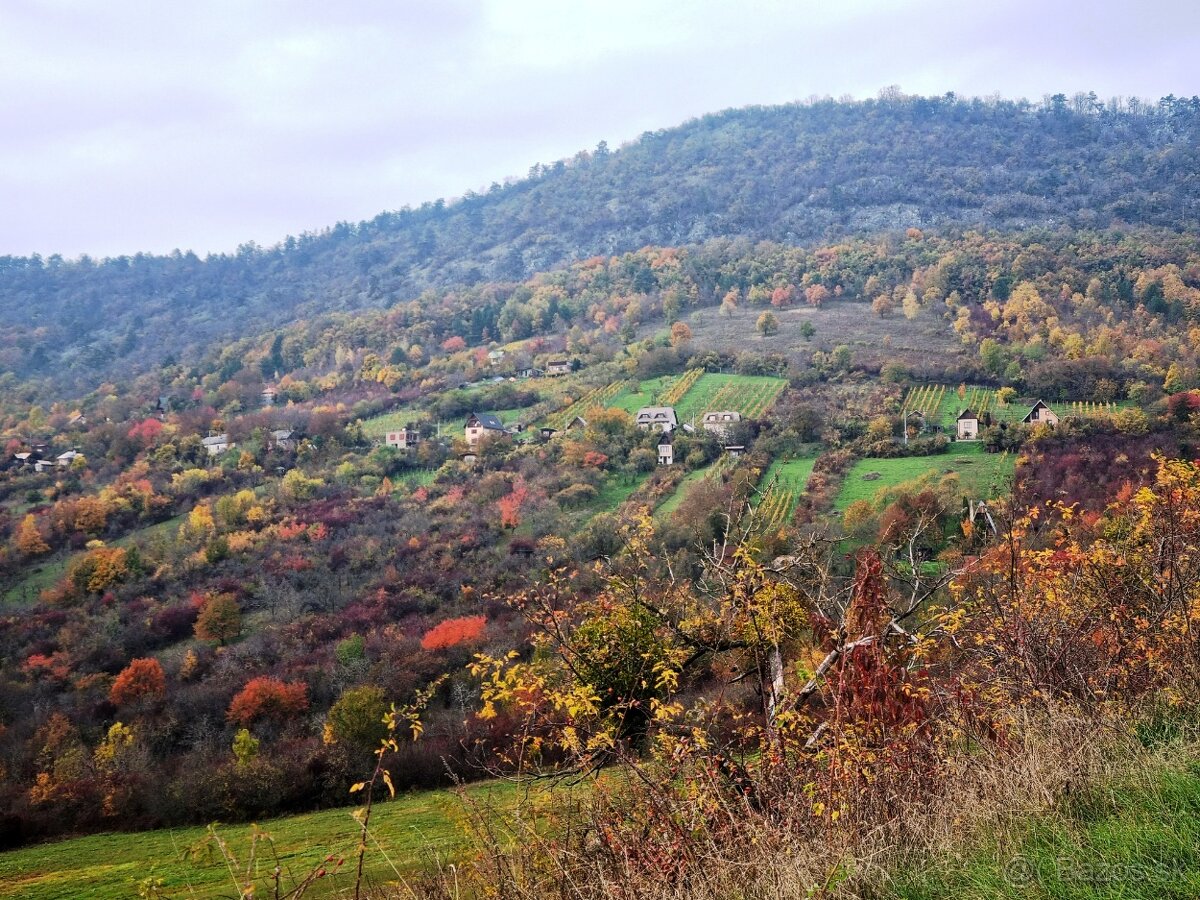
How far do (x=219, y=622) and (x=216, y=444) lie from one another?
34.9 metres

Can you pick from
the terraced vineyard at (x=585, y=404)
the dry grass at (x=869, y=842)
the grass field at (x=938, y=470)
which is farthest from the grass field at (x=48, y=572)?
the dry grass at (x=869, y=842)

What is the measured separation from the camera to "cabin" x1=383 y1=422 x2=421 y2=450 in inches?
2296

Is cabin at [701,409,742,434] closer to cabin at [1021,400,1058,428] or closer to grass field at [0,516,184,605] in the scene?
cabin at [1021,400,1058,428]

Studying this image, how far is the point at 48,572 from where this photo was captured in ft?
145

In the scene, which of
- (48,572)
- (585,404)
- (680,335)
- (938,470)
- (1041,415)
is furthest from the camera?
(680,335)

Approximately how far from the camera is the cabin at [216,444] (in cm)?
6197

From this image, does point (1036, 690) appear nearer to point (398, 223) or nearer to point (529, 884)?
point (529, 884)

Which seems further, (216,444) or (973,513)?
(216,444)

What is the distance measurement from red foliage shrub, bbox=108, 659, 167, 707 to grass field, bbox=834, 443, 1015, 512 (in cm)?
2983

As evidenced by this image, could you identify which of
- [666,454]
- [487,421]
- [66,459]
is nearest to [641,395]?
[487,421]

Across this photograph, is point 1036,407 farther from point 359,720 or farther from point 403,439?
point 403,439

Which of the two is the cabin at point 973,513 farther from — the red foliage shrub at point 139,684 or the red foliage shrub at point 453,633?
the red foliage shrub at point 139,684

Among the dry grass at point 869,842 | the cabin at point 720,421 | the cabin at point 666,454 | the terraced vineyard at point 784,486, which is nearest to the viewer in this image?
the dry grass at point 869,842

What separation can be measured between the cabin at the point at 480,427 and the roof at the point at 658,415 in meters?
11.4
